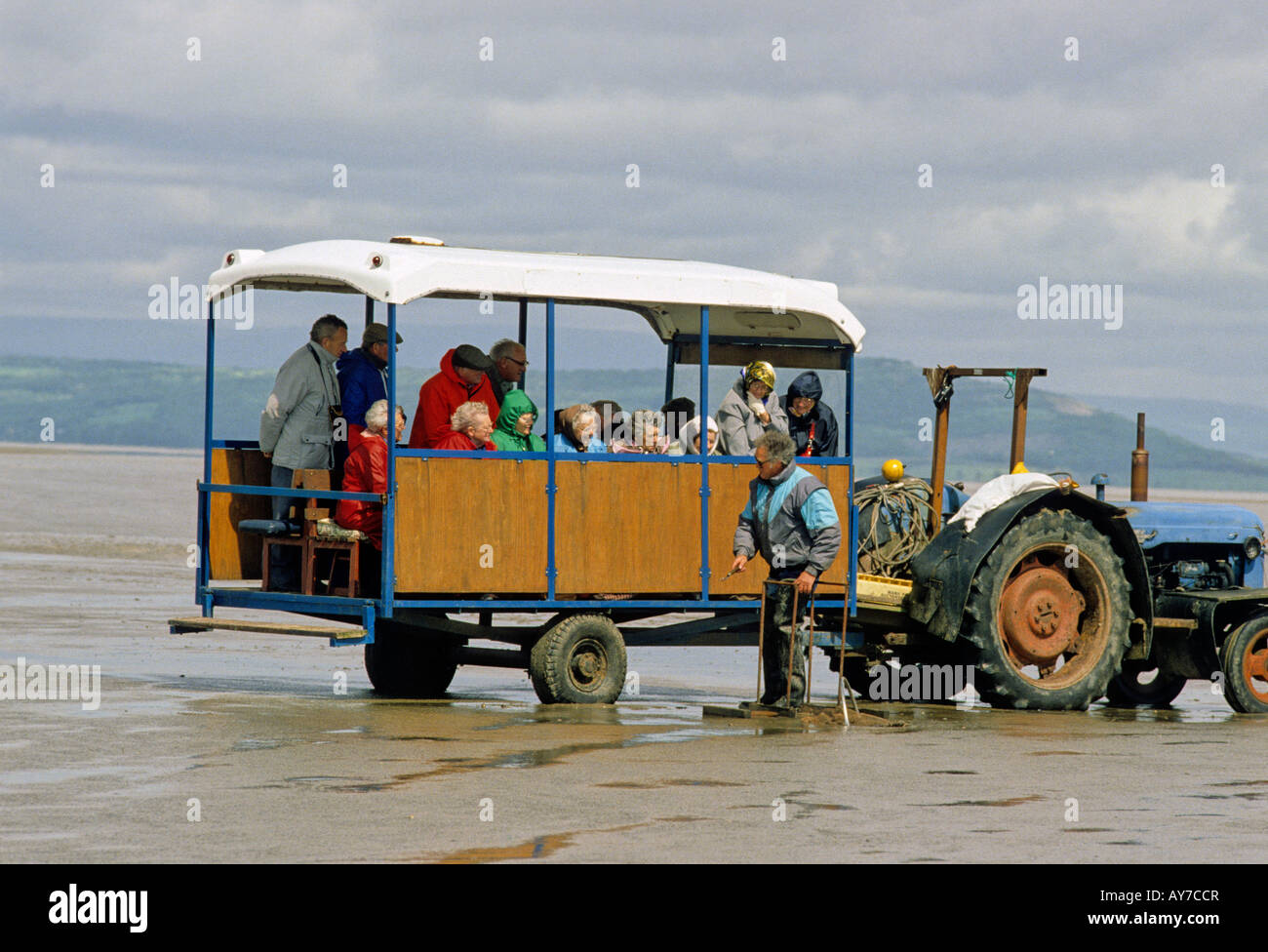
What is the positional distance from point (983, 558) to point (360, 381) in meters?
4.28

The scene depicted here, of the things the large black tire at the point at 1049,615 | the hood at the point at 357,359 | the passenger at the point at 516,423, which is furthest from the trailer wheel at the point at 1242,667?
the hood at the point at 357,359

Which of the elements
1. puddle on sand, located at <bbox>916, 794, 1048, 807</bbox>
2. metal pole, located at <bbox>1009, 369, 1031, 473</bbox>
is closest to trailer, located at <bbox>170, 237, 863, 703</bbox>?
metal pole, located at <bbox>1009, 369, 1031, 473</bbox>

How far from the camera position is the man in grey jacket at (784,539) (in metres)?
12.0

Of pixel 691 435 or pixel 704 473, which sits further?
pixel 691 435

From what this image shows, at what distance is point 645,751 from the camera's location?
10.3 meters

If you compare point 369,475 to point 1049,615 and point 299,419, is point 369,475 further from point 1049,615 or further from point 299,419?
point 1049,615

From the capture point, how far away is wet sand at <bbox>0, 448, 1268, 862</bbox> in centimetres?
765

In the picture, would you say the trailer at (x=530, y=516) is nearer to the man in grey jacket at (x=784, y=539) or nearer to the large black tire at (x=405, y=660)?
the large black tire at (x=405, y=660)

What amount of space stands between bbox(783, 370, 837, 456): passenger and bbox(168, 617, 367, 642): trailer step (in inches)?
136

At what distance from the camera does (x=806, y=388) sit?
13477mm

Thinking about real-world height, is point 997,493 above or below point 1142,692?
above

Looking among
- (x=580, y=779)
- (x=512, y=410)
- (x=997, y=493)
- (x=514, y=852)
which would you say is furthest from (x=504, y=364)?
(x=514, y=852)

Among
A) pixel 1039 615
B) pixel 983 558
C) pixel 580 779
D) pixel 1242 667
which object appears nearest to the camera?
pixel 580 779
